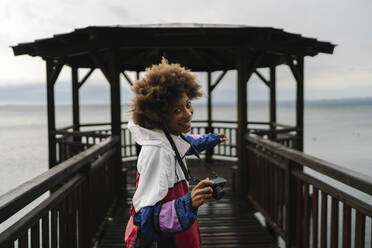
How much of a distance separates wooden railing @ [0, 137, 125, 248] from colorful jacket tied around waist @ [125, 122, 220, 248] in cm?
57

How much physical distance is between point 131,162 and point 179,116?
7349 mm

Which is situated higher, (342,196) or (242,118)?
(242,118)

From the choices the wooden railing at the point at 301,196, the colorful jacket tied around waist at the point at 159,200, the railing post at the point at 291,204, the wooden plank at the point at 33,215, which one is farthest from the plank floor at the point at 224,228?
the colorful jacket tied around waist at the point at 159,200

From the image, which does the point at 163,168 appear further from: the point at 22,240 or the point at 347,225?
the point at 347,225

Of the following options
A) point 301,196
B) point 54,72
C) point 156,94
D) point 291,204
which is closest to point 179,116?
point 156,94

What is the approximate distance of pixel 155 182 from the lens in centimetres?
132

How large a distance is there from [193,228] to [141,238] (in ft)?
0.84

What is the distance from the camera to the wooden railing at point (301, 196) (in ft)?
6.26

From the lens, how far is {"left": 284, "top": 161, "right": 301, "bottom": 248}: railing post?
308 cm

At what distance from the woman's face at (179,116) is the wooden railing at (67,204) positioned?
83 centimetres

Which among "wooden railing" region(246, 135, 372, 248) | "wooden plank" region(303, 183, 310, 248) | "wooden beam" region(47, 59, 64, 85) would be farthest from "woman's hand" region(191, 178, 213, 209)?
"wooden beam" region(47, 59, 64, 85)

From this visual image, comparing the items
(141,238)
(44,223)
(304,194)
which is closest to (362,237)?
(304,194)

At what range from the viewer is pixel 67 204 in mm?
2488

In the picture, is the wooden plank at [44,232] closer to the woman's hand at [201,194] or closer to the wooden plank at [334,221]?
the woman's hand at [201,194]
